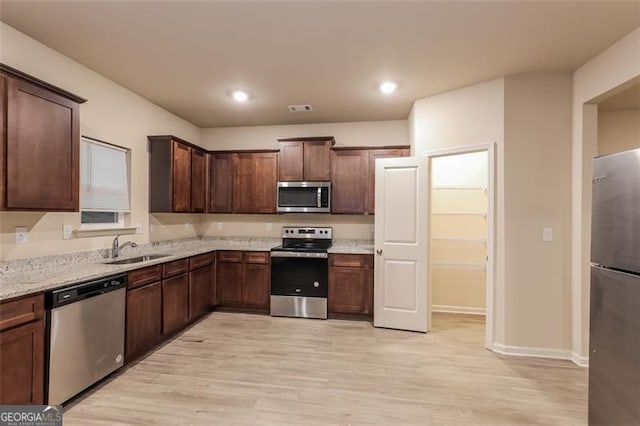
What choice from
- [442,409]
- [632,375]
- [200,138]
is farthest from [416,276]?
[200,138]

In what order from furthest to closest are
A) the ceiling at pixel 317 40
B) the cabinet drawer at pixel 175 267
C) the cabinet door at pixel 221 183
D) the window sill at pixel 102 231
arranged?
1. the cabinet door at pixel 221 183
2. the cabinet drawer at pixel 175 267
3. the window sill at pixel 102 231
4. the ceiling at pixel 317 40

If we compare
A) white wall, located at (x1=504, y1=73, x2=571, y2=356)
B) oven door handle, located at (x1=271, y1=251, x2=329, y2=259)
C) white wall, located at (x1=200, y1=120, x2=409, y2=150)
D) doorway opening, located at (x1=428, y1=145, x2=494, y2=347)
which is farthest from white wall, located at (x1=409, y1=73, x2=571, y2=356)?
oven door handle, located at (x1=271, y1=251, x2=329, y2=259)

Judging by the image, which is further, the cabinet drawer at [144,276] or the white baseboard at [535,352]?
the white baseboard at [535,352]

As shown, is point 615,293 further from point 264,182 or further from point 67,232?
point 67,232

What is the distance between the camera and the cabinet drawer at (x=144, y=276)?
2.75m

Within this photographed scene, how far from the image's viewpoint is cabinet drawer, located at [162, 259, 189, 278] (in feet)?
10.6

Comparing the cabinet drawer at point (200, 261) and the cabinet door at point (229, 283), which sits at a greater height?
the cabinet drawer at point (200, 261)

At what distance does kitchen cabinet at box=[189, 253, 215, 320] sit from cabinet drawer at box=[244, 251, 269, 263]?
480 mm

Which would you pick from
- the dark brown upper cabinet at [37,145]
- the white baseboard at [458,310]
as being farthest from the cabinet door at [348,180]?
the dark brown upper cabinet at [37,145]

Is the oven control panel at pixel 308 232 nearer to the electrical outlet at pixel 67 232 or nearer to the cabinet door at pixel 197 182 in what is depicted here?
the cabinet door at pixel 197 182

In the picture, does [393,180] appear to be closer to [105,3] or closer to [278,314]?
[278,314]

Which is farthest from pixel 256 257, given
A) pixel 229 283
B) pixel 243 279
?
pixel 229 283

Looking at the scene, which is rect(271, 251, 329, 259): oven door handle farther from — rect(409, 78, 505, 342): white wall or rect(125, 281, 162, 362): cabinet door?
rect(409, 78, 505, 342): white wall

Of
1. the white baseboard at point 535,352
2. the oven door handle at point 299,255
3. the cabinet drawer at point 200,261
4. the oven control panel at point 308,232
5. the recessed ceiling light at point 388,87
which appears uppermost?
the recessed ceiling light at point 388,87
